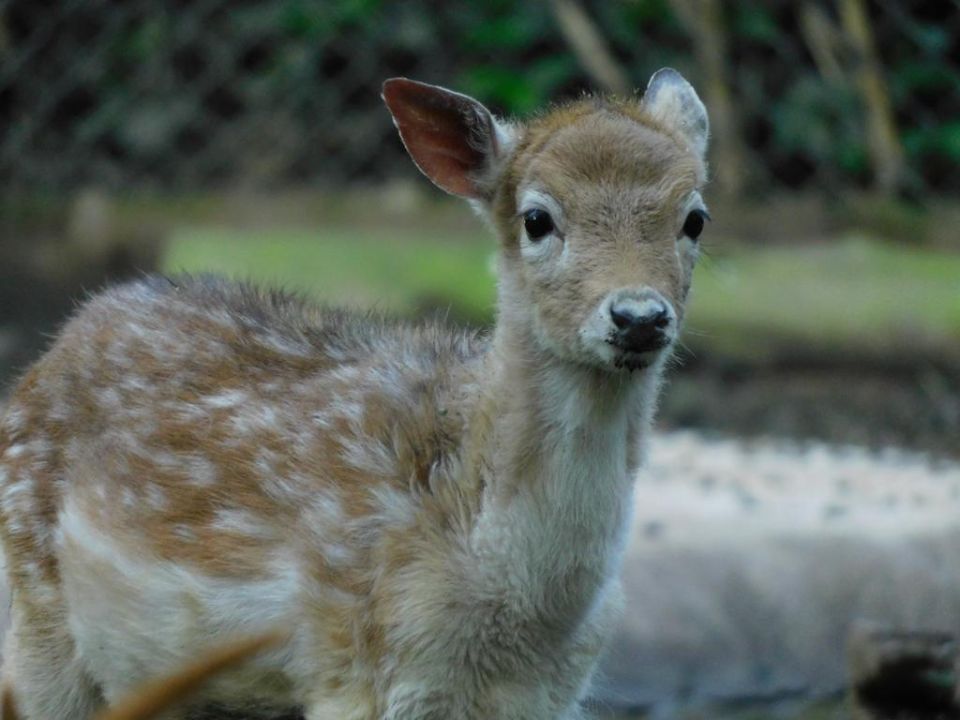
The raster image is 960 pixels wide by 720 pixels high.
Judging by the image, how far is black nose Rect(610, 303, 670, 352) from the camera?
12.2 ft

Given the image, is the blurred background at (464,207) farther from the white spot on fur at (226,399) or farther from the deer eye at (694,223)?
the deer eye at (694,223)

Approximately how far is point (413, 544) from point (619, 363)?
0.61 m

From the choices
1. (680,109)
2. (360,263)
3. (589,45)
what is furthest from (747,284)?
(680,109)

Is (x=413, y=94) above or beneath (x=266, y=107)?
above

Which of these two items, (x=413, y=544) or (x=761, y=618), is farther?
(x=761, y=618)

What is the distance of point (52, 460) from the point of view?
15.2 ft

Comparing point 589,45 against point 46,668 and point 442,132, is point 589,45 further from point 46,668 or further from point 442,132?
point 46,668

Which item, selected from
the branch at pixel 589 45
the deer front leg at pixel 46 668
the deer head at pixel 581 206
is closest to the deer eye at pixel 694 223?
the deer head at pixel 581 206

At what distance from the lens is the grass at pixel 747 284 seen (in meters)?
8.63

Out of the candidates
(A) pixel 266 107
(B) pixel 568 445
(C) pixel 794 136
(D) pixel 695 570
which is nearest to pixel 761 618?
(D) pixel 695 570

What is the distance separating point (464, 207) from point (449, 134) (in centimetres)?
523

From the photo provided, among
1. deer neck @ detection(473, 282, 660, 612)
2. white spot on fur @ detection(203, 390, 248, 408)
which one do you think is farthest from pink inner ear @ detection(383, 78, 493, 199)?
white spot on fur @ detection(203, 390, 248, 408)

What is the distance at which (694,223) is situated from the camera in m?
4.10

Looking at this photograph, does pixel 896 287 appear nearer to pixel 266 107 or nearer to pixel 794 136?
pixel 794 136
